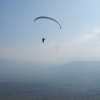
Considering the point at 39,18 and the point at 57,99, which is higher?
the point at 39,18

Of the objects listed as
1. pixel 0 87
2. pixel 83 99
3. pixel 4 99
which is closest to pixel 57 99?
pixel 83 99

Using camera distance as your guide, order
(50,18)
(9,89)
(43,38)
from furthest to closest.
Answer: (9,89), (43,38), (50,18)

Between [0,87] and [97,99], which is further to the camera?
[0,87]

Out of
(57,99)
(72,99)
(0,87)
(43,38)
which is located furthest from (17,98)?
(43,38)

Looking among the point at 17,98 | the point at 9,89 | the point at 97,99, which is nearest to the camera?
the point at 97,99

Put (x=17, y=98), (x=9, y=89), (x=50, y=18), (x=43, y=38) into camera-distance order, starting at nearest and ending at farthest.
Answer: (x=50, y=18) → (x=43, y=38) → (x=17, y=98) → (x=9, y=89)

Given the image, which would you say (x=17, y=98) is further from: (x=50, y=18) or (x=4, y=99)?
(x=50, y=18)

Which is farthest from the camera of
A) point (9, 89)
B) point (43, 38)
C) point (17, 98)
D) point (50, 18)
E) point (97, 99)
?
point (9, 89)

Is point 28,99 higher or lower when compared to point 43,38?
lower

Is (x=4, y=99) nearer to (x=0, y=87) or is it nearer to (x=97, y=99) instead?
(x=0, y=87)
